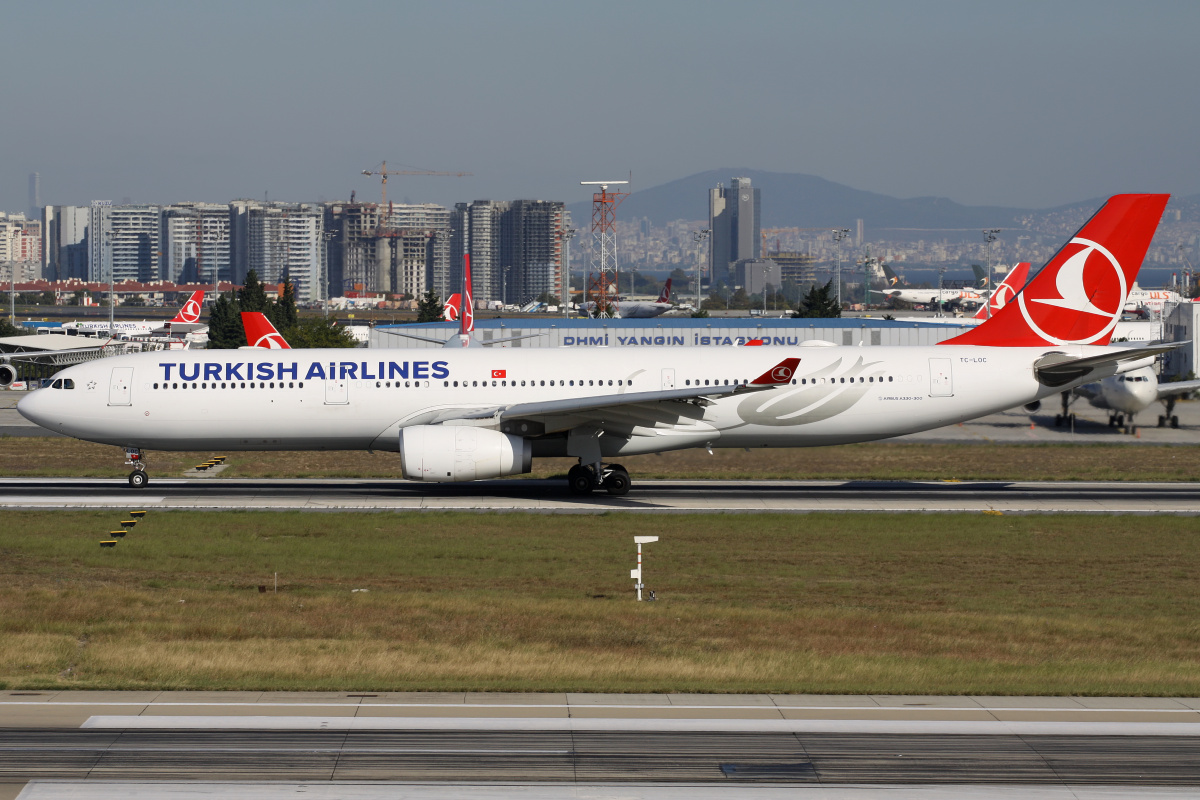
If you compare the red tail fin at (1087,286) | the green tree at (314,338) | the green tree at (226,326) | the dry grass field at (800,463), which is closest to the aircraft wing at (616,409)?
the dry grass field at (800,463)

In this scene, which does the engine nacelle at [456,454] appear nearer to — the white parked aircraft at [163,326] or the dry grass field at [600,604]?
the dry grass field at [600,604]

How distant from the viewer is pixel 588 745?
13.6 m

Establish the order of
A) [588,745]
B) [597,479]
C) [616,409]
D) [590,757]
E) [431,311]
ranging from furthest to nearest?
1. [431,311]
2. [597,479]
3. [616,409]
4. [588,745]
5. [590,757]

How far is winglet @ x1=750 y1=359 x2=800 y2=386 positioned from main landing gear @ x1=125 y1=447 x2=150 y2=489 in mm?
18575

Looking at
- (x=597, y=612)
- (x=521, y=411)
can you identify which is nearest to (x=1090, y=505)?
(x=521, y=411)

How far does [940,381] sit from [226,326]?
78.2 m

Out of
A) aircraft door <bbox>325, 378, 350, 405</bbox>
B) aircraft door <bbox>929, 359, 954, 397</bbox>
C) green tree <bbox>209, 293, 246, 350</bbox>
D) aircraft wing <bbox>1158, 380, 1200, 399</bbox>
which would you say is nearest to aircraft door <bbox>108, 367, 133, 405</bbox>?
aircraft door <bbox>325, 378, 350, 405</bbox>

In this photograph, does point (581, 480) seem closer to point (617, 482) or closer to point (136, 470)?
point (617, 482)

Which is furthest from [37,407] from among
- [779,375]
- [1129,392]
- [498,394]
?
[1129,392]

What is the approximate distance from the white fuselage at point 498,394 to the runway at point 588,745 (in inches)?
739

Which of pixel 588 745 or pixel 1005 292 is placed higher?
pixel 1005 292

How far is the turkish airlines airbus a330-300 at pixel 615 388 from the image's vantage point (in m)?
34.3

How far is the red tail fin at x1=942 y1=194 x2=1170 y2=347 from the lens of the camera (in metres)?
36.0

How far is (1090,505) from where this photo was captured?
Result: 110 feet
